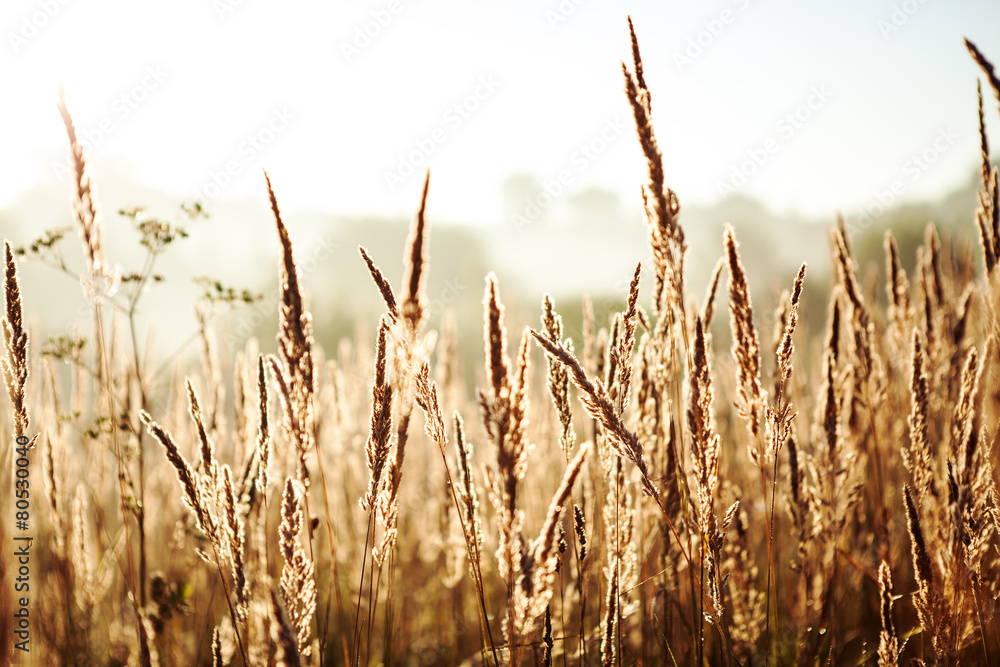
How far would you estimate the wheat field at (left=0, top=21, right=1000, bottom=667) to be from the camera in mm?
1122

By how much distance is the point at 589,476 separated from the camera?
198cm

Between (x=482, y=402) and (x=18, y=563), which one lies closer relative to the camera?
(x=482, y=402)

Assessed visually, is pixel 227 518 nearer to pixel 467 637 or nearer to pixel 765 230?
pixel 467 637

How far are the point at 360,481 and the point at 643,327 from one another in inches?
83.8

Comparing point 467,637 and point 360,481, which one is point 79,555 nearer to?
point 360,481

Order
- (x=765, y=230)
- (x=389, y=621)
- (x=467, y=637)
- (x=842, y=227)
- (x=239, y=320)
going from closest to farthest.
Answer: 1. (x=389, y=621)
2. (x=842, y=227)
3. (x=467, y=637)
4. (x=239, y=320)
5. (x=765, y=230)

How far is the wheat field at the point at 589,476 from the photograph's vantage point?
1122 millimetres

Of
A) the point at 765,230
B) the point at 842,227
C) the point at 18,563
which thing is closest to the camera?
the point at 842,227

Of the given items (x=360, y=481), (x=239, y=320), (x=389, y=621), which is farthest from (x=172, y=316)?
(x=389, y=621)

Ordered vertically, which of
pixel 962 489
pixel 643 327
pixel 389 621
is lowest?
pixel 389 621

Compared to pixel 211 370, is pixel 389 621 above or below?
below

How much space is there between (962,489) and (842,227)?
3.35ft

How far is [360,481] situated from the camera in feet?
10.5

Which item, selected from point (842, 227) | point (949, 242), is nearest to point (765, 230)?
point (949, 242)
